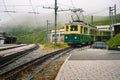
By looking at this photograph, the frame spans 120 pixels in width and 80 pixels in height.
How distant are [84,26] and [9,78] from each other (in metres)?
24.7

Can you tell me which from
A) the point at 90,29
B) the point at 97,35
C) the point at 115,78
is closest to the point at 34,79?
the point at 115,78

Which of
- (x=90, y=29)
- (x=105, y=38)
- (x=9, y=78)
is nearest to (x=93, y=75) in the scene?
(x=9, y=78)

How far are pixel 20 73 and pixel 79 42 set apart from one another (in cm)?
2219

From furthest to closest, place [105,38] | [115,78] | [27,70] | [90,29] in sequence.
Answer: [105,38], [90,29], [27,70], [115,78]

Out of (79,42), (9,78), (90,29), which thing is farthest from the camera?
(90,29)

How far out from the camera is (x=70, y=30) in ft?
118

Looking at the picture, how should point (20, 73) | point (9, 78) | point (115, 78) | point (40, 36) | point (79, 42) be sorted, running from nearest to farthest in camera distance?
1. point (115, 78)
2. point (9, 78)
3. point (20, 73)
4. point (79, 42)
5. point (40, 36)

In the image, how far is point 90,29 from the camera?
40188mm

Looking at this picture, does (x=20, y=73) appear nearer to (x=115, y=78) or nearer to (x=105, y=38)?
(x=115, y=78)

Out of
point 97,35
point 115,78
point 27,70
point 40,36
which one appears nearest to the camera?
point 115,78

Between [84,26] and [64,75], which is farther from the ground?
[84,26]

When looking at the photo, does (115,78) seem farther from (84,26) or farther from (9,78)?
(84,26)

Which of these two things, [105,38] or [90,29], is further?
[105,38]

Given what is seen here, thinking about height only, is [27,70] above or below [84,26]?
below
